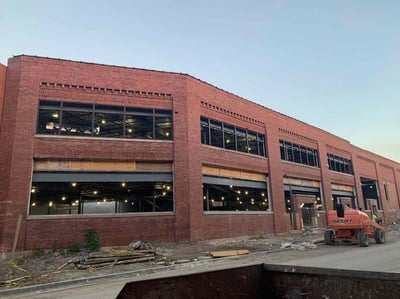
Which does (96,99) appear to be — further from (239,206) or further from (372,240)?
(372,240)

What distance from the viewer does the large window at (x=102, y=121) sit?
19.1m

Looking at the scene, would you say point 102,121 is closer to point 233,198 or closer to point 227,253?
point 233,198

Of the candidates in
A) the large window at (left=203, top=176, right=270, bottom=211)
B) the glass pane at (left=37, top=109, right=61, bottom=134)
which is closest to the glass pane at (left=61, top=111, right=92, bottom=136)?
the glass pane at (left=37, top=109, right=61, bottom=134)

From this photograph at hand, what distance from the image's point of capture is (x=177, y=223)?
63.9 ft

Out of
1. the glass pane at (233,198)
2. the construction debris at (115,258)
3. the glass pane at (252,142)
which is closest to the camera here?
the construction debris at (115,258)

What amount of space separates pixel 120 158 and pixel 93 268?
726 cm

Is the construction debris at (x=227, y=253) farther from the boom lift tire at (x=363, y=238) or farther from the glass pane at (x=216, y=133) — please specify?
the glass pane at (x=216, y=133)

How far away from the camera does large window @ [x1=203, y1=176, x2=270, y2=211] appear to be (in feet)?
72.8

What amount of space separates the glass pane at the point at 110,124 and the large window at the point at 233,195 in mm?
6437

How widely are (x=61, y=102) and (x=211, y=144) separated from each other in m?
10.1

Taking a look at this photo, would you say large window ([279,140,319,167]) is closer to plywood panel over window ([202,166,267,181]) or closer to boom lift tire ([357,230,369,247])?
plywood panel over window ([202,166,267,181])

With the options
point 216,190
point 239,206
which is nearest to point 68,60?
point 216,190

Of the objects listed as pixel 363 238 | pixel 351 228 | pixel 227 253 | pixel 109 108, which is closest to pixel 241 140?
pixel 351 228

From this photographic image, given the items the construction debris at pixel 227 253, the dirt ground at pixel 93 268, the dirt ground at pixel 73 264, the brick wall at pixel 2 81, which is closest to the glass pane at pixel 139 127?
the dirt ground at pixel 73 264
